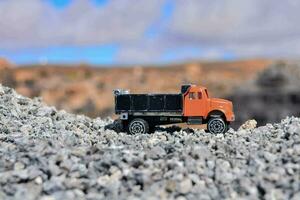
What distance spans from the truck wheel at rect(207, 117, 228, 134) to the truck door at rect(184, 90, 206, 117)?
0.28 m

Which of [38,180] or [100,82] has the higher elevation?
[100,82]

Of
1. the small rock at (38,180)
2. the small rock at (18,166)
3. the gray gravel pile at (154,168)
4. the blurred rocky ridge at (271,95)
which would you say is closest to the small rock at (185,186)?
Result: the gray gravel pile at (154,168)

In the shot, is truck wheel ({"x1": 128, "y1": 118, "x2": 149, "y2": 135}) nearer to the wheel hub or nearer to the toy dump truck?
the toy dump truck

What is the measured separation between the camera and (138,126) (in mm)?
12641

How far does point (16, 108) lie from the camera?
14.1m

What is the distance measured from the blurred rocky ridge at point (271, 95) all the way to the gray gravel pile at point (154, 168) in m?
28.0

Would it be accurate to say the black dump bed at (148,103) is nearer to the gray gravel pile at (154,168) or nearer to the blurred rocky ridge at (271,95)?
the gray gravel pile at (154,168)

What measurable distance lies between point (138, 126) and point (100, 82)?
5849cm

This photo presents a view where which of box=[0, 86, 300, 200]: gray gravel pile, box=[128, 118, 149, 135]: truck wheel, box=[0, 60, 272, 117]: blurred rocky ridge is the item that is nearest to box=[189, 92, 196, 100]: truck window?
box=[128, 118, 149, 135]: truck wheel

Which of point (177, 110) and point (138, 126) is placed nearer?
point (177, 110)

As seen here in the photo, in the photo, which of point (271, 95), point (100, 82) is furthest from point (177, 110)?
point (100, 82)

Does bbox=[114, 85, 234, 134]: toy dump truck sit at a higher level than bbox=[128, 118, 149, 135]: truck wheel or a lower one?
higher

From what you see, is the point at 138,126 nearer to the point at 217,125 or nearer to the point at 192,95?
the point at 192,95

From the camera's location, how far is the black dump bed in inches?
493
